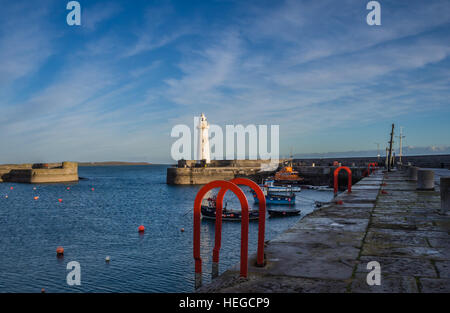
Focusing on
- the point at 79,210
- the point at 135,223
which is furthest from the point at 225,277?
A: the point at 79,210

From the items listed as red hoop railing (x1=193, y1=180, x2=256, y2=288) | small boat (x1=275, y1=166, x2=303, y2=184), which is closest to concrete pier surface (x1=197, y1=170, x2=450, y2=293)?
red hoop railing (x1=193, y1=180, x2=256, y2=288)

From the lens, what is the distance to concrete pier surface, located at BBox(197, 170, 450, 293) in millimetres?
4719

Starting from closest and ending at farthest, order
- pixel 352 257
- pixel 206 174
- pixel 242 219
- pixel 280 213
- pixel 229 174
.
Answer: pixel 242 219
pixel 352 257
pixel 280 213
pixel 229 174
pixel 206 174

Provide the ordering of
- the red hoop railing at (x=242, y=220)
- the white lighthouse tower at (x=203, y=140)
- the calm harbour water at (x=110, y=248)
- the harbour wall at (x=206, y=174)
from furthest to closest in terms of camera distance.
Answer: the white lighthouse tower at (x=203, y=140) < the harbour wall at (x=206, y=174) < the calm harbour water at (x=110, y=248) < the red hoop railing at (x=242, y=220)

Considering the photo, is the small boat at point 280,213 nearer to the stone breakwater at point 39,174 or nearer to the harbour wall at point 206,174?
the harbour wall at point 206,174

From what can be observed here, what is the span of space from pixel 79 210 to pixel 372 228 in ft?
128

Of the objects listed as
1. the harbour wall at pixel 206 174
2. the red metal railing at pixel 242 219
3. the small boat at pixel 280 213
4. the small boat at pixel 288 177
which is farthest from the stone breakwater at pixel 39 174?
the red metal railing at pixel 242 219

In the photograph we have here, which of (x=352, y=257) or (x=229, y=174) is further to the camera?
(x=229, y=174)

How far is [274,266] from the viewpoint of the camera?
18.2 ft

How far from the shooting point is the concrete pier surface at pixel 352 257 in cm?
472

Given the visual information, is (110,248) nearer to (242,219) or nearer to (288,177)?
(242,219)

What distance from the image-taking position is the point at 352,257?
6.12 metres

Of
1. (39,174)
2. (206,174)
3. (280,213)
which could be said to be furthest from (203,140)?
(280,213)
